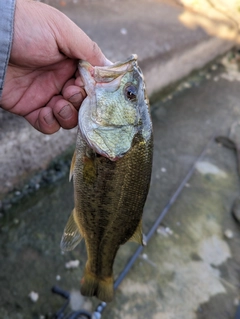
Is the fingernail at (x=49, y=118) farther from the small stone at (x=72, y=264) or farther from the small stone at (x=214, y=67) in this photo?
the small stone at (x=214, y=67)

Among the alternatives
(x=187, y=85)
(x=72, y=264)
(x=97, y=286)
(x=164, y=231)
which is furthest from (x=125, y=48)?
(x=97, y=286)

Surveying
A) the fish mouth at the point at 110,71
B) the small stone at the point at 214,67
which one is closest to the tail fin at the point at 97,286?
the fish mouth at the point at 110,71

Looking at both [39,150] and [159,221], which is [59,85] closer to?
[39,150]

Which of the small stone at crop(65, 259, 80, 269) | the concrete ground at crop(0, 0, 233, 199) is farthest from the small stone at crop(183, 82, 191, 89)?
the small stone at crop(65, 259, 80, 269)

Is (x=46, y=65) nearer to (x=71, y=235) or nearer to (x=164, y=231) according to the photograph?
(x=71, y=235)

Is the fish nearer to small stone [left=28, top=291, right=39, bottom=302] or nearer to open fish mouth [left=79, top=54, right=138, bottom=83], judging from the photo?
open fish mouth [left=79, top=54, right=138, bottom=83]
